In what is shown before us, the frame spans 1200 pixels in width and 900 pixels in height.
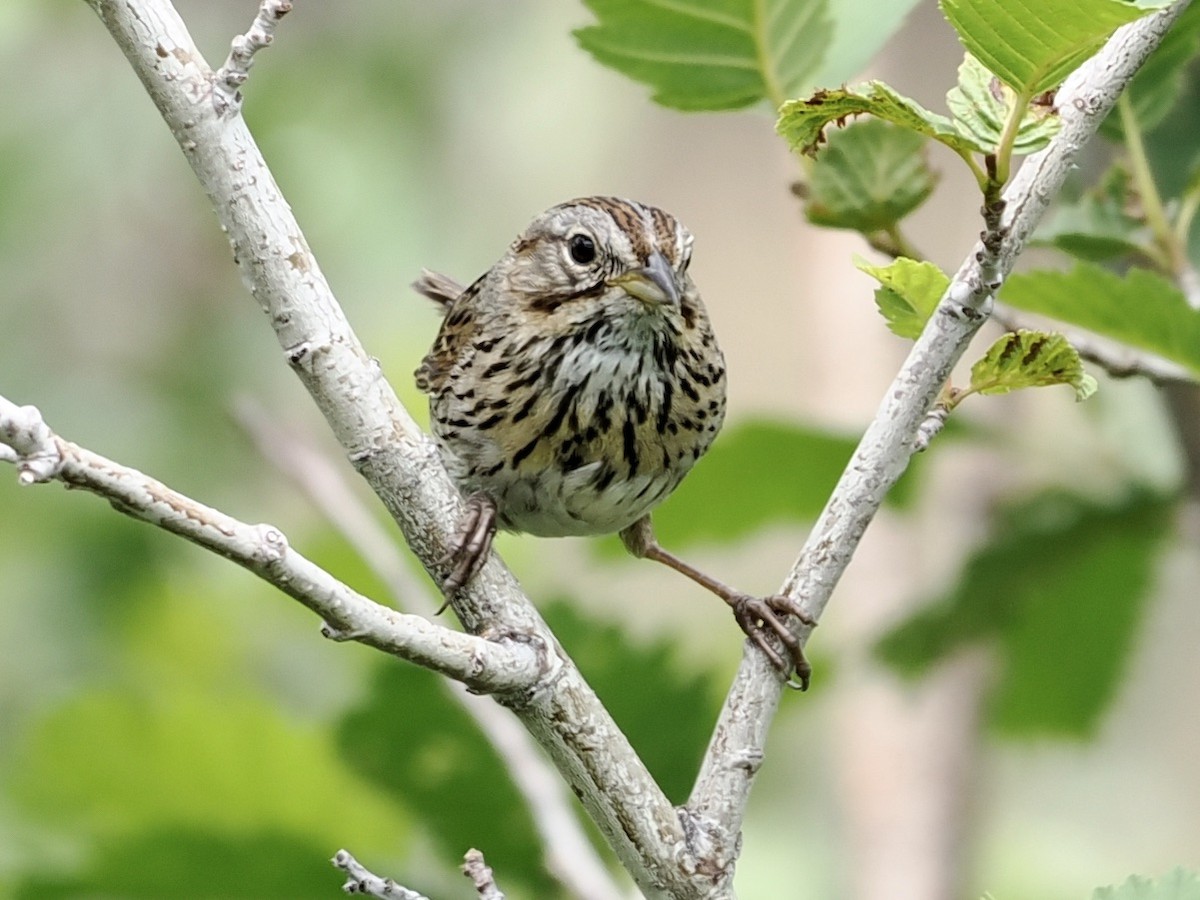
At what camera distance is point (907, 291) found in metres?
1.53

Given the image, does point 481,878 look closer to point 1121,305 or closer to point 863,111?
point 863,111

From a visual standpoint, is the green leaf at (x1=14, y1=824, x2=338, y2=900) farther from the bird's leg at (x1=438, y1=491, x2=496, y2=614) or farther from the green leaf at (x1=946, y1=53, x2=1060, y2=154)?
the green leaf at (x1=946, y1=53, x2=1060, y2=154)

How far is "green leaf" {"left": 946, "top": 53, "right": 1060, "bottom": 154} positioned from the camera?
1360 mm

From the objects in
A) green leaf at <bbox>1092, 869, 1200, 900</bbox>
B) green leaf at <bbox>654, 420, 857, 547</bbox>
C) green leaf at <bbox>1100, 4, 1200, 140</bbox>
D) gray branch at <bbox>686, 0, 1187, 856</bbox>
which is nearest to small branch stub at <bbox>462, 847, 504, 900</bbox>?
gray branch at <bbox>686, 0, 1187, 856</bbox>

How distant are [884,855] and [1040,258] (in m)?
1.25

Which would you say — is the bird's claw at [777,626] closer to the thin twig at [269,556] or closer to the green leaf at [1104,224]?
the thin twig at [269,556]

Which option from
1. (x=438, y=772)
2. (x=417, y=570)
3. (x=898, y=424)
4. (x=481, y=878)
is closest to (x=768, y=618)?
(x=898, y=424)

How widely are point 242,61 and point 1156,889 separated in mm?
1039

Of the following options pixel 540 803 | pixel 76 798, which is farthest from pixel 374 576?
pixel 540 803

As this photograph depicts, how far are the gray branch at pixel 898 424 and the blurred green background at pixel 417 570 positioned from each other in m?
0.75

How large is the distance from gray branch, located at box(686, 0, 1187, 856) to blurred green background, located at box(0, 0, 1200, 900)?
0.75 metres

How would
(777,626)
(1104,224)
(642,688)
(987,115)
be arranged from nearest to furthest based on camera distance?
(987,115) < (777,626) < (1104,224) < (642,688)

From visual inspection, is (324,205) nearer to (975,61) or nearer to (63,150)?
(63,150)

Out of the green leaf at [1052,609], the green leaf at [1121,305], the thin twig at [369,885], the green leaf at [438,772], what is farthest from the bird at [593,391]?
the thin twig at [369,885]
